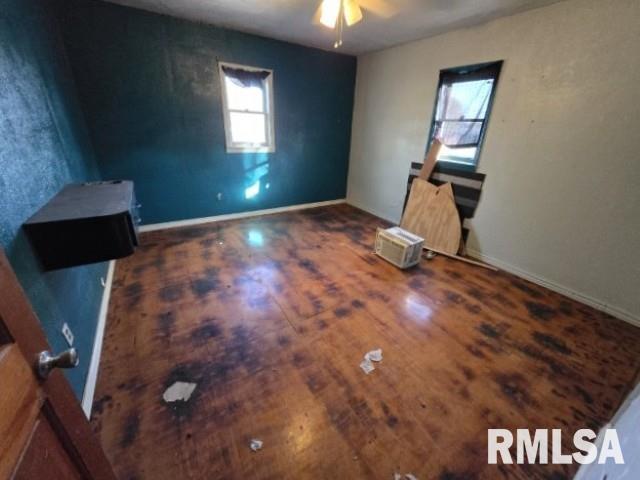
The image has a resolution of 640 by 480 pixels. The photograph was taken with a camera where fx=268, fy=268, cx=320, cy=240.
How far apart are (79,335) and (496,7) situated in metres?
4.11

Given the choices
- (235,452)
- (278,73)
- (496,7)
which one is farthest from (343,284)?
(278,73)

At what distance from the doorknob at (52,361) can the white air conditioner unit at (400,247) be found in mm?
2608

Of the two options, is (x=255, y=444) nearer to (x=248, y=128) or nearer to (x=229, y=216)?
(x=229, y=216)

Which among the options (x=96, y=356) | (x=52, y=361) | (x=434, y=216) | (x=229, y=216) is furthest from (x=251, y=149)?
(x=52, y=361)

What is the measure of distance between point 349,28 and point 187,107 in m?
2.19

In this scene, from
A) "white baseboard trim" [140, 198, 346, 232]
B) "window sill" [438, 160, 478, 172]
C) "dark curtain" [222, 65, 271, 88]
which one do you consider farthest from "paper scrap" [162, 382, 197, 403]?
"dark curtain" [222, 65, 271, 88]

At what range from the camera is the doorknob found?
613mm

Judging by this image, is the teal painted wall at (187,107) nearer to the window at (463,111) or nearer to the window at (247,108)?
the window at (247,108)

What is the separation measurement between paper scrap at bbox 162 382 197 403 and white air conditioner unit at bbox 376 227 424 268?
2.16m

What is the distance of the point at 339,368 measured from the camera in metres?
1.72

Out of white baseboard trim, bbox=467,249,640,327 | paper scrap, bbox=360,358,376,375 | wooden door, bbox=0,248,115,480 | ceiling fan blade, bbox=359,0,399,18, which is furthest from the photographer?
ceiling fan blade, bbox=359,0,399,18

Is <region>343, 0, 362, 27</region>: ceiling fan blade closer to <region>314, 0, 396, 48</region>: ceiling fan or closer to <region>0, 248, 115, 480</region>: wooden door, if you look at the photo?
<region>314, 0, 396, 48</region>: ceiling fan

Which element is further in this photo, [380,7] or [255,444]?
[380,7]

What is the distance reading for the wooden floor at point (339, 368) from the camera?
4.20ft
